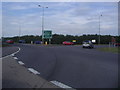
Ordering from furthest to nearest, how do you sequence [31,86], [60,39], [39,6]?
[60,39] < [39,6] < [31,86]

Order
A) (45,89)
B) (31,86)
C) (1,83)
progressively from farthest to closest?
1. (1,83)
2. (31,86)
3. (45,89)

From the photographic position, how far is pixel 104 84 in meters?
7.55

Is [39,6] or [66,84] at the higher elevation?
[39,6]

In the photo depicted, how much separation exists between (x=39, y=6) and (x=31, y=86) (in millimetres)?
55868

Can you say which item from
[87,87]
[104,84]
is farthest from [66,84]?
[104,84]

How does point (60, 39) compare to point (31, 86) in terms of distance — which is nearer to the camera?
point (31, 86)

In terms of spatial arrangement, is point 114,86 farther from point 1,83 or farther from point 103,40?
point 103,40

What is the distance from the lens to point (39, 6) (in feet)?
201

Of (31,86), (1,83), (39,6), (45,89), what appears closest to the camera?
(45,89)

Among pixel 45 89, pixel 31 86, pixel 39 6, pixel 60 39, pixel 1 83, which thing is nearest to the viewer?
pixel 45 89

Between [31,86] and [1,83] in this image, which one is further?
[1,83]

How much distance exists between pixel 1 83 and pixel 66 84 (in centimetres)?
229

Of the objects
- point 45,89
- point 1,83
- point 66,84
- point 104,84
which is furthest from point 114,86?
point 1,83

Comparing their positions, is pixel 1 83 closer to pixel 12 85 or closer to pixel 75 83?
pixel 12 85
